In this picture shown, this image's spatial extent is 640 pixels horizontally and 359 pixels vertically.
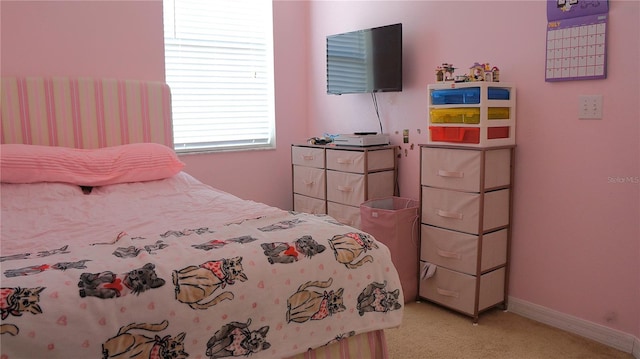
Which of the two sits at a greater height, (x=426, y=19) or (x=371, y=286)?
(x=426, y=19)

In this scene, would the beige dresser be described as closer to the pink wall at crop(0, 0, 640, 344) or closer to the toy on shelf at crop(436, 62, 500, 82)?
the pink wall at crop(0, 0, 640, 344)

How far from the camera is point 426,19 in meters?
3.17

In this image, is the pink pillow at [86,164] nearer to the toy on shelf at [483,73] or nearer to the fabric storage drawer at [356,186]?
the fabric storage drawer at [356,186]

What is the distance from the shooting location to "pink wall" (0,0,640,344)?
7.58 feet

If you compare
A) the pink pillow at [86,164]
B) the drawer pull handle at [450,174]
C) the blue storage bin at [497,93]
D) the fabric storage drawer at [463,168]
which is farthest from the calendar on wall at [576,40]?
the pink pillow at [86,164]

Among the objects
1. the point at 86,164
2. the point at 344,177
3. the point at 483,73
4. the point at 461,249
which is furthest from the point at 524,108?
the point at 86,164

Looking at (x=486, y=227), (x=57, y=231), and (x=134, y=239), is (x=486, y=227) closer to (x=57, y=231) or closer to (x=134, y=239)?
(x=134, y=239)

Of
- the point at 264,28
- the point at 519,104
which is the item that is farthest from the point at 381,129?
the point at 264,28

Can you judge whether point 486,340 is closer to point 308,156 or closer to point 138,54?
point 308,156

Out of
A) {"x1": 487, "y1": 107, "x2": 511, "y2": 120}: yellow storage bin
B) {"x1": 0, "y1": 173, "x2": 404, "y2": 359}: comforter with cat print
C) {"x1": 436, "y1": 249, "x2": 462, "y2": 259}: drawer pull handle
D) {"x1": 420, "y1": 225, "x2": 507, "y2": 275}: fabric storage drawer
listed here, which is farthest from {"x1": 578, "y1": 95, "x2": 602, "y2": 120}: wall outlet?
{"x1": 0, "y1": 173, "x2": 404, "y2": 359}: comforter with cat print

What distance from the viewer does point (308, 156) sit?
370 cm

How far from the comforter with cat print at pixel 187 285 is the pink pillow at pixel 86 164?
18.2 inches

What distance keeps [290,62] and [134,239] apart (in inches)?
110

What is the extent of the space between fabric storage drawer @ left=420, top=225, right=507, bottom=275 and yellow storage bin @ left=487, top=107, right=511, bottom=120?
623 millimetres
